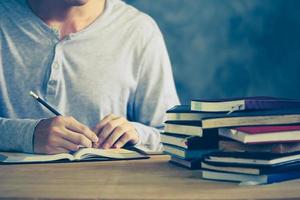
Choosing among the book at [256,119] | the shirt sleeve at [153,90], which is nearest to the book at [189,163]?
the book at [256,119]

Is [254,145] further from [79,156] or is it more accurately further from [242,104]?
[79,156]

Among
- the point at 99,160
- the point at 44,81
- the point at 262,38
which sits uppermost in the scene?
the point at 262,38

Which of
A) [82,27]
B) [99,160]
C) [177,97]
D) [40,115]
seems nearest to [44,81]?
[40,115]

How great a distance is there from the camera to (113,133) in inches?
52.5

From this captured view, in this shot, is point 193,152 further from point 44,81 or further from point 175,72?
point 175,72

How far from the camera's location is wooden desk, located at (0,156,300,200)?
86cm

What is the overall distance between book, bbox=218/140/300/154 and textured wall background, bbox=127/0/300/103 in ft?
3.23

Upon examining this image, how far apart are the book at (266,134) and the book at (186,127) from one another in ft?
0.31

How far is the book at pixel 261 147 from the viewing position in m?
0.94

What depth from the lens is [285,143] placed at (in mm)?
943

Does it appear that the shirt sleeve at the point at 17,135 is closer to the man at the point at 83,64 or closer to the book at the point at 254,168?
the man at the point at 83,64

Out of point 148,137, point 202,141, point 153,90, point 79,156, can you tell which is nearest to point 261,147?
point 202,141

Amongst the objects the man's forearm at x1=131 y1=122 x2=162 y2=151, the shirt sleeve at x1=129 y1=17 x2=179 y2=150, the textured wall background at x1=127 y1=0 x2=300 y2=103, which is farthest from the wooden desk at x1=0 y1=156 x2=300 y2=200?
the textured wall background at x1=127 y1=0 x2=300 y2=103

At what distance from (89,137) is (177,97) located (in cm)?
64
